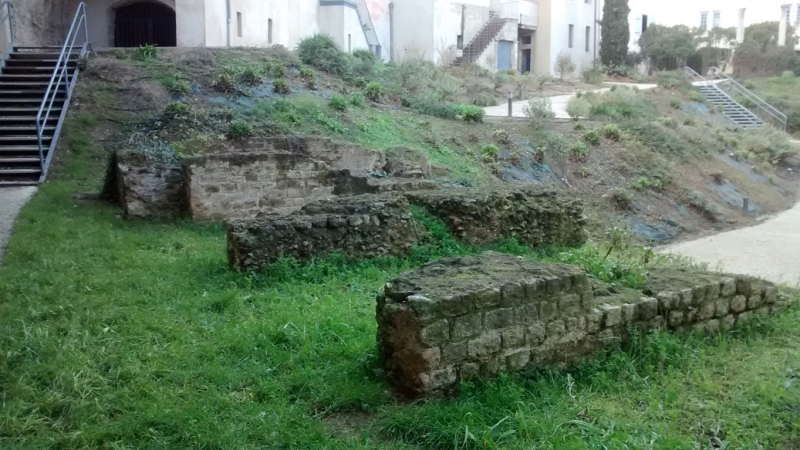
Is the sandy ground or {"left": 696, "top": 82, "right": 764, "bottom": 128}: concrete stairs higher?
{"left": 696, "top": 82, "right": 764, "bottom": 128}: concrete stairs

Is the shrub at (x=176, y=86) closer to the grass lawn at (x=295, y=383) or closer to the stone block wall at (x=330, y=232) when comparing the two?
the stone block wall at (x=330, y=232)

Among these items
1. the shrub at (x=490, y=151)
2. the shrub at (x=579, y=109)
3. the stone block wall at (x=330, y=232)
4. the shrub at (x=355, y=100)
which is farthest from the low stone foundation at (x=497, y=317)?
the shrub at (x=579, y=109)

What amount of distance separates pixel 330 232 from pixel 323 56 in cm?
1385

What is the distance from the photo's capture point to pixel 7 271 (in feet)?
21.2

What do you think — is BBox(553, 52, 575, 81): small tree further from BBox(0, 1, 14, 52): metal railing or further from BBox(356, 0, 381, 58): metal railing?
BBox(0, 1, 14, 52): metal railing

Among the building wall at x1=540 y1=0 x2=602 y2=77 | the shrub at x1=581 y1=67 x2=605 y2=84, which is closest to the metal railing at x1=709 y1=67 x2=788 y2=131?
the shrub at x1=581 y1=67 x2=605 y2=84

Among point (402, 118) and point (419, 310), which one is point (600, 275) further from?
point (402, 118)

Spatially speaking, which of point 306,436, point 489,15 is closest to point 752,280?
point 306,436

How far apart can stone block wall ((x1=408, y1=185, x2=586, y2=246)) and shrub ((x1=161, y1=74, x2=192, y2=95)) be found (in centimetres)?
884

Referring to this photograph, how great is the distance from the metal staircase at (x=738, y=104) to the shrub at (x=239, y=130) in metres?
21.1

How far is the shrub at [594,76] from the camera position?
33844mm

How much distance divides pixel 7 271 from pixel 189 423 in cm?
393

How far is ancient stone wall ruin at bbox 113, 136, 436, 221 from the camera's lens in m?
9.69

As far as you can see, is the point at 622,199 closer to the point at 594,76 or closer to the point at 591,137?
the point at 591,137
